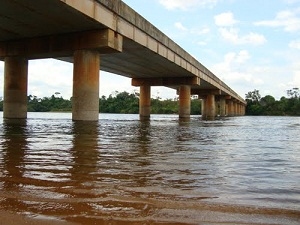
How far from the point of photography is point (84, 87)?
22.5 m

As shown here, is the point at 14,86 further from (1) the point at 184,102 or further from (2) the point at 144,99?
(1) the point at 184,102

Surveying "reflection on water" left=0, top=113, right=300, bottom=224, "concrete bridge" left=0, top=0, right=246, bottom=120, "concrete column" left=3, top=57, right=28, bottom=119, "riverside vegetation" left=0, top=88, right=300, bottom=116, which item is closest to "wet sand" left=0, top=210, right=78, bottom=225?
"reflection on water" left=0, top=113, right=300, bottom=224

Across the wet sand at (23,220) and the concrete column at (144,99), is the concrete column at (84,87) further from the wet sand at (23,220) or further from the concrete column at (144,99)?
the concrete column at (144,99)

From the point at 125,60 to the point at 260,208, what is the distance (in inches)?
1266

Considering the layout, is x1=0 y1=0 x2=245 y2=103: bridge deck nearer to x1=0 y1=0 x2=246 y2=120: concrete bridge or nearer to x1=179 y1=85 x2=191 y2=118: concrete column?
x1=0 y1=0 x2=246 y2=120: concrete bridge

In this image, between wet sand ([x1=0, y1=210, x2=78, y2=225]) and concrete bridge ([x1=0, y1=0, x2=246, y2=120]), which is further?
concrete bridge ([x1=0, y1=0, x2=246, y2=120])

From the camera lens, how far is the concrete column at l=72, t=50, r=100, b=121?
22.5 meters

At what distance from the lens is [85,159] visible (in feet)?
17.9

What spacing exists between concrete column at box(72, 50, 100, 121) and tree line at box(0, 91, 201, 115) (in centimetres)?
8230

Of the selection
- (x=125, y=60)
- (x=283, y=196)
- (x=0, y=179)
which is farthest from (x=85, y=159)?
(x=125, y=60)

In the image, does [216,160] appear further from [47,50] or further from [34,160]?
[47,50]

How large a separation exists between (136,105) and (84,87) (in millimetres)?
82955

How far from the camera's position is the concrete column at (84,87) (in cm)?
2252

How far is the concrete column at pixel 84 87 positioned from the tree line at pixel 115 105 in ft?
270
